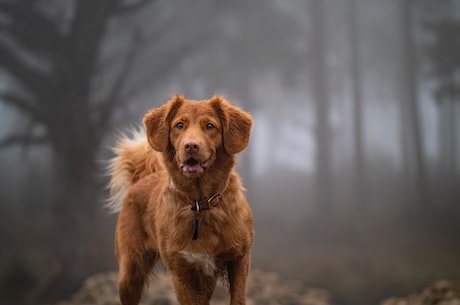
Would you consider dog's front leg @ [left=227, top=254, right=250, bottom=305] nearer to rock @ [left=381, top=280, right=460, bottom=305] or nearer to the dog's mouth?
the dog's mouth

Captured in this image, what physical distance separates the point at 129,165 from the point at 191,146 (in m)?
2.16

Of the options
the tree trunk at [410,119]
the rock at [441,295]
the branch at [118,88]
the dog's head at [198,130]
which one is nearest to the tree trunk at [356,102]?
the tree trunk at [410,119]

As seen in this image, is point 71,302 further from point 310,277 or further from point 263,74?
point 263,74

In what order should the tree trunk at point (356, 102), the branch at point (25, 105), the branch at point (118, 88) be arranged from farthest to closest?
the tree trunk at point (356, 102), the branch at point (118, 88), the branch at point (25, 105)

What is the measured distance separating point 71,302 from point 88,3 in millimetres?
6959

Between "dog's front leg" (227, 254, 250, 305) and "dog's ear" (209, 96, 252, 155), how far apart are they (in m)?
0.84

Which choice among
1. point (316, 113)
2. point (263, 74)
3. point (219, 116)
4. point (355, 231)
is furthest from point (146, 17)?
point (219, 116)

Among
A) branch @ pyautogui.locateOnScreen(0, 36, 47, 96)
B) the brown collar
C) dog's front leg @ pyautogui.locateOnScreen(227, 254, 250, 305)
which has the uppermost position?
branch @ pyautogui.locateOnScreen(0, 36, 47, 96)

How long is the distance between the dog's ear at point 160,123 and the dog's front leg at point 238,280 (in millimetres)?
1023

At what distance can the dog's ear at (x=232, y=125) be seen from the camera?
3.66 metres

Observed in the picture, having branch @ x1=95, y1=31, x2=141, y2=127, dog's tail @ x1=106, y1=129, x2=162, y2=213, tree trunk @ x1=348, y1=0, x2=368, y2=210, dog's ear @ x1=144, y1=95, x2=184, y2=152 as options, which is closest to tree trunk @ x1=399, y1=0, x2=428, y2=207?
tree trunk @ x1=348, y1=0, x2=368, y2=210

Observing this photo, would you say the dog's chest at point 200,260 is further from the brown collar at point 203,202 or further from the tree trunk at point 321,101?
the tree trunk at point 321,101

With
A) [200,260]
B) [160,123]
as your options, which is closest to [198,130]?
[160,123]

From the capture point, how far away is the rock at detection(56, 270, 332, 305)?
8984mm
